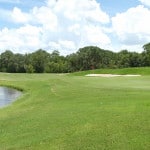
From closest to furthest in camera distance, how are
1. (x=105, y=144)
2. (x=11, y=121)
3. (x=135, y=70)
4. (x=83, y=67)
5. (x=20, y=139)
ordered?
(x=105, y=144) < (x=20, y=139) < (x=11, y=121) < (x=135, y=70) < (x=83, y=67)

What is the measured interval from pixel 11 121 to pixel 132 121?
547 cm

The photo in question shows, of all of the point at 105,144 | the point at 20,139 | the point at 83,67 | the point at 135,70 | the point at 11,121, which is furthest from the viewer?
the point at 83,67

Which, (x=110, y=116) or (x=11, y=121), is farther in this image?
(x=11, y=121)

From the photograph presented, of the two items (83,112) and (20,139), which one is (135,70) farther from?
(20,139)

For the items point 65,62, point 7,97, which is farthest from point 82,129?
point 65,62

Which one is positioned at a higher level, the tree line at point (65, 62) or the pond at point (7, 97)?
the tree line at point (65, 62)

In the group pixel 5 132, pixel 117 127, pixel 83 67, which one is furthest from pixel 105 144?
pixel 83 67

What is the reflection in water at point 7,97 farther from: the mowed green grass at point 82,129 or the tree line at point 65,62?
the tree line at point 65,62

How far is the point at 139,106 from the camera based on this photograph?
18094 mm

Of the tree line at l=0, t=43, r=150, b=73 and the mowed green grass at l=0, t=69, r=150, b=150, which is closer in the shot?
the mowed green grass at l=0, t=69, r=150, b=150

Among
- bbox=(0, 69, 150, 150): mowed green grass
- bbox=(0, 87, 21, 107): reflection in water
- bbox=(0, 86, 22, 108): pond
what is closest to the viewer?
bbox=(0, 69, 150, 150): mowed green grass

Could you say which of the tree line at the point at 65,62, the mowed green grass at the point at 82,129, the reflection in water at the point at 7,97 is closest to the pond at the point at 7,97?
the reflection in water at the point at 7,97

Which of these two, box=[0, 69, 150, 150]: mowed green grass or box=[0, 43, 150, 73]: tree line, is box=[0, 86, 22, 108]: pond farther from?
box=[0, 43, 150, 73]: tree line

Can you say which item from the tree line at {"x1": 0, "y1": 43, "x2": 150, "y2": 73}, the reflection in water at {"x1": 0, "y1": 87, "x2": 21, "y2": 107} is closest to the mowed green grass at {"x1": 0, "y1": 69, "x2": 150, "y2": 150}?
the reflection in water at {"x1": 0, "y1": 87, "x2": 21, "y2": 107}
